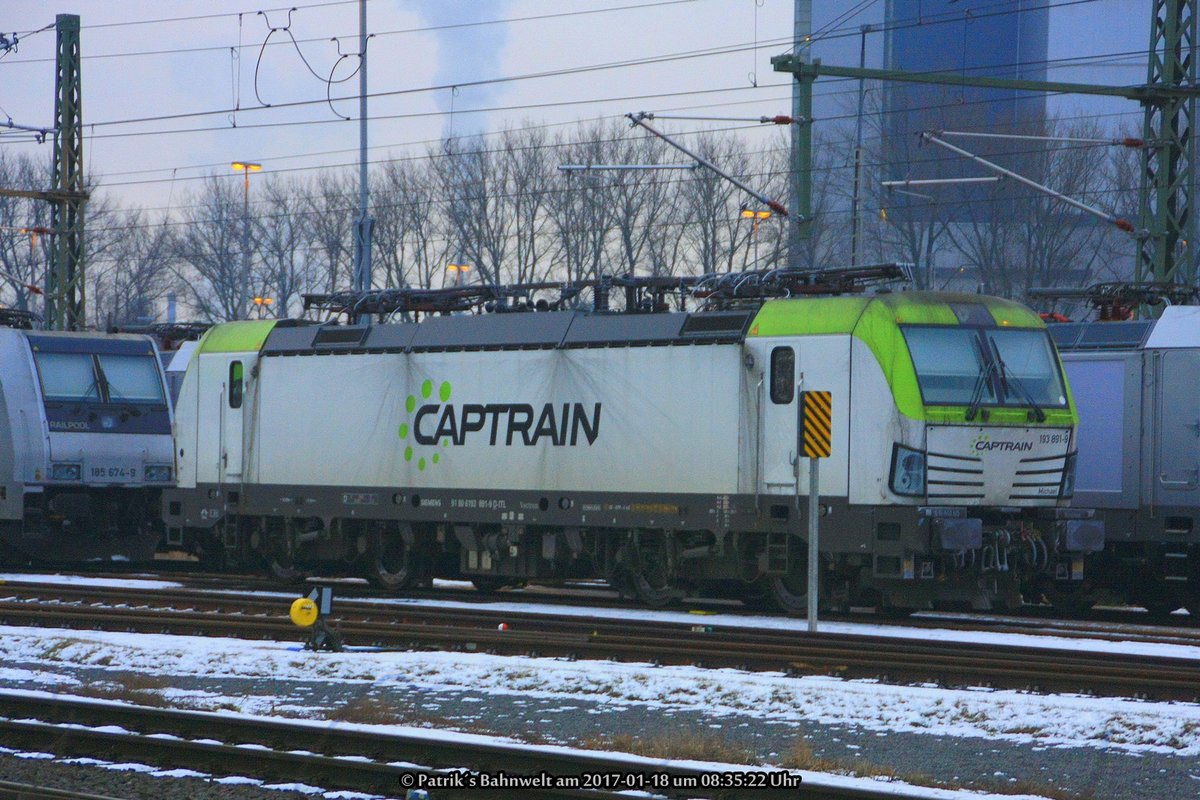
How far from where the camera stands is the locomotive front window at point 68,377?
82.1ft

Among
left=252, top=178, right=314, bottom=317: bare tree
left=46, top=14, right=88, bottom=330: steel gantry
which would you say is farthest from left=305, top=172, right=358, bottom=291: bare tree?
left=46, top=14, right=88, bottom=330: steel gantry

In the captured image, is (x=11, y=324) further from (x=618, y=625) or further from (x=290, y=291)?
(x=290, y=291)

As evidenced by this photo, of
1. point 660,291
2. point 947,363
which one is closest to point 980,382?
point 947,363

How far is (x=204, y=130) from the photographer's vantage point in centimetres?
3428

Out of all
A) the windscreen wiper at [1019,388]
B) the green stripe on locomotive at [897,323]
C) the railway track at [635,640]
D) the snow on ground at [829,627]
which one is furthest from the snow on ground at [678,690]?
the windscreen wiper at [1019,388]

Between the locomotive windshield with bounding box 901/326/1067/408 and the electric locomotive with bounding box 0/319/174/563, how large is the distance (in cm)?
1317

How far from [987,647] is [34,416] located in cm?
1541

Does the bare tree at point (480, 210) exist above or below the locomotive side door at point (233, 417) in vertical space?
above

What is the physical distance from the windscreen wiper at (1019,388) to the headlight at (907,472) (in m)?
1.36

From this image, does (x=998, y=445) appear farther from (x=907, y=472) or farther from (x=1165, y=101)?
(x=1165, y=101)

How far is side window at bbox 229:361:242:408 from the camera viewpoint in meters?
23.3

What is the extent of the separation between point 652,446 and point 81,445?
33.5 ft

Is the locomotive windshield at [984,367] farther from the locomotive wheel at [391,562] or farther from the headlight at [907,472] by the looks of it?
the locomotive wheel at [391,562]

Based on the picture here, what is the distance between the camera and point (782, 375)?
715 inches
